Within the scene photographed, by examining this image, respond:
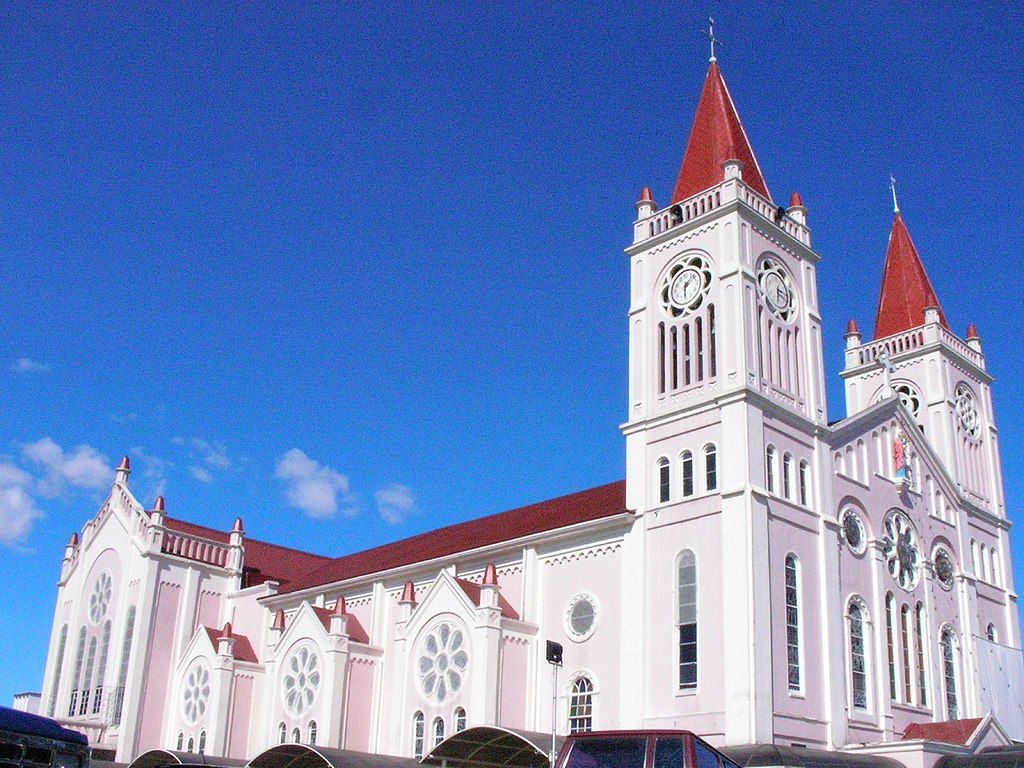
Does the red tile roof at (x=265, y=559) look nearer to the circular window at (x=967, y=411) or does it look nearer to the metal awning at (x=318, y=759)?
the metal awning at (x=318, y=759)

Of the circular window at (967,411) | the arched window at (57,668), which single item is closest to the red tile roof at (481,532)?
the arched window at (57,668)

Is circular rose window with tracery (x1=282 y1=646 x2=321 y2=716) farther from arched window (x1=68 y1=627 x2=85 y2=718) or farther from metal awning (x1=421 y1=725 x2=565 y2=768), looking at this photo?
arched window (x1=68 y1=627 x2=85 y2=718)

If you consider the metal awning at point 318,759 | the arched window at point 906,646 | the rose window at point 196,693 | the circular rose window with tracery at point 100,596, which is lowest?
the metal awning at point 318,759

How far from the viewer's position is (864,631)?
34781 millimetres

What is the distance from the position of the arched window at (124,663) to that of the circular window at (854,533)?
103 feet

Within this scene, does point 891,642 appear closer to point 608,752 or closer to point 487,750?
point 487,750

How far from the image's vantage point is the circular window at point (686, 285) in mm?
36406

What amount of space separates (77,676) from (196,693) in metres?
9.29

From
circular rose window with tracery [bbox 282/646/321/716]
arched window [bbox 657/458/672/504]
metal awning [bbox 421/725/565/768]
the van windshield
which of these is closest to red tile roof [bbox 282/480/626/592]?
arched window [bbox 657/458/672/504]

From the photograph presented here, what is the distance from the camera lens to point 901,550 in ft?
126

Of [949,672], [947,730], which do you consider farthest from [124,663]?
[949,672]

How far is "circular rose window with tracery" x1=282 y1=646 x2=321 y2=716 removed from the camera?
134 ft

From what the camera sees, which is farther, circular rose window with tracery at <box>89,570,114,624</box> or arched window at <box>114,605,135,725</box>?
circular rose window with tracery at <box>89,570,114,624</box>

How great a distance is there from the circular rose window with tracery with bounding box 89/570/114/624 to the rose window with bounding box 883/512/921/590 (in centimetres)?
3540
